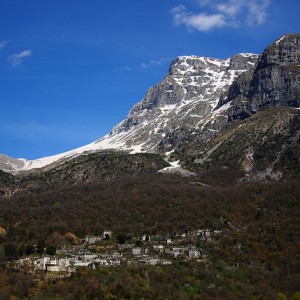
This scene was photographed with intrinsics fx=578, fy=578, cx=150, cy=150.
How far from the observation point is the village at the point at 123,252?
379 feet

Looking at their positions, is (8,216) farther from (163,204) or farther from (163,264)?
(163,264)

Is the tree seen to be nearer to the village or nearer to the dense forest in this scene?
the village

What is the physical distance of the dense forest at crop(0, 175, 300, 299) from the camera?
344ft

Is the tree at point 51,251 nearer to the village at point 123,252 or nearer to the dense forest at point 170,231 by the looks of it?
the village at point 123,252

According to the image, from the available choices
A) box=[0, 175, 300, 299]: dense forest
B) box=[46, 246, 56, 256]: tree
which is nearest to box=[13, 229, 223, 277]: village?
box=[46, 246, 56, 256]: tree

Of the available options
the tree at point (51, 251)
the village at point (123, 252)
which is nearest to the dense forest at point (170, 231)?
the village at point (123, 252)

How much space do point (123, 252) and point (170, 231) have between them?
2339 cm

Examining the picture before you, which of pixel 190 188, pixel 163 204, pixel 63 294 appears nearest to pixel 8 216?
pixel 163 204

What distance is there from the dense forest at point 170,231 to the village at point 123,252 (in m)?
3.33

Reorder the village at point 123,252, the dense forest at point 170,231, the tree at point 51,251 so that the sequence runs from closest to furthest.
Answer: the dense forest at point 170,231 < the village at point 123,252 < the tree at point 51,251

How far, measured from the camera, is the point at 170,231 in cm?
15325

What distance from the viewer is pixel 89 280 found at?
105438 millimetres

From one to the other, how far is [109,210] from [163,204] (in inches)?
672

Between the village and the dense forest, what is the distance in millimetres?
3326
